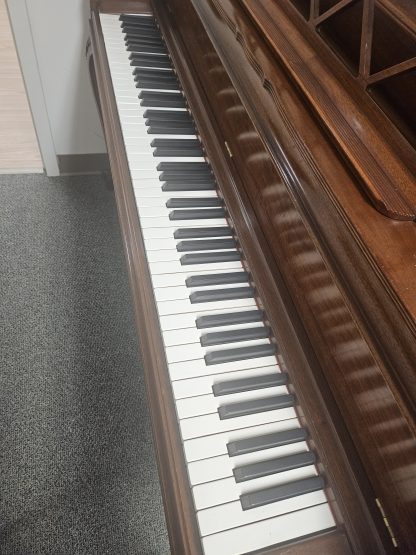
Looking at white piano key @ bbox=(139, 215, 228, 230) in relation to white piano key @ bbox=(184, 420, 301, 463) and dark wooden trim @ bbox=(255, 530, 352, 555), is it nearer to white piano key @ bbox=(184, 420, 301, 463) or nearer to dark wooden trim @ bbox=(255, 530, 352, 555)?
white piano key @ bbox=(184, 420, 301, 463)

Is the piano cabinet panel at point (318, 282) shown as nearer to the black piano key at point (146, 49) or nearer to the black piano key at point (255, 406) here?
the black piano key at point (255, 406)

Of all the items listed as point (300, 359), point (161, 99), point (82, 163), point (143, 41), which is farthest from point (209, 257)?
point (82, 163)

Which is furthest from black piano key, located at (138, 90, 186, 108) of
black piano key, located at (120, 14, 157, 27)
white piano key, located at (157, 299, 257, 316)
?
white piano key, located at (157, 299, 257, 316)

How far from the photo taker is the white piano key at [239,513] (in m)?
0.68

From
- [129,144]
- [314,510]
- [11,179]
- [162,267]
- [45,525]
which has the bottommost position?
[45,525]

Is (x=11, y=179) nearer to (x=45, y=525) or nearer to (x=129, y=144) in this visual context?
(x=129, y=144)

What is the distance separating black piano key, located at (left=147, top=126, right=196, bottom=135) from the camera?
1312 millimetres

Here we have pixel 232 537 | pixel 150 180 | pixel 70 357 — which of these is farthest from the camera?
pixel 70 357

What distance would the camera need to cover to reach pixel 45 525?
4.21 ft

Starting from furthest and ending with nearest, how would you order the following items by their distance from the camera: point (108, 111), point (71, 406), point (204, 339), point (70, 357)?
1. point (70, 357)
2. point (71, 406)
3. point (108, 111)
4. point (204, 339)

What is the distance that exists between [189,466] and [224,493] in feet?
0.25

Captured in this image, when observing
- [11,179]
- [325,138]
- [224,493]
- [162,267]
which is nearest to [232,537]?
[224,493]

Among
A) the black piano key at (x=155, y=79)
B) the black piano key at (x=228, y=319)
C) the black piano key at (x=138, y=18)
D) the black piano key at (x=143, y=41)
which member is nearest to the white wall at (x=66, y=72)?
the black piano key at (x=138, y=18)

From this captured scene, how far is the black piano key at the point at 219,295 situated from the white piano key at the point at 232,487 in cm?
39
